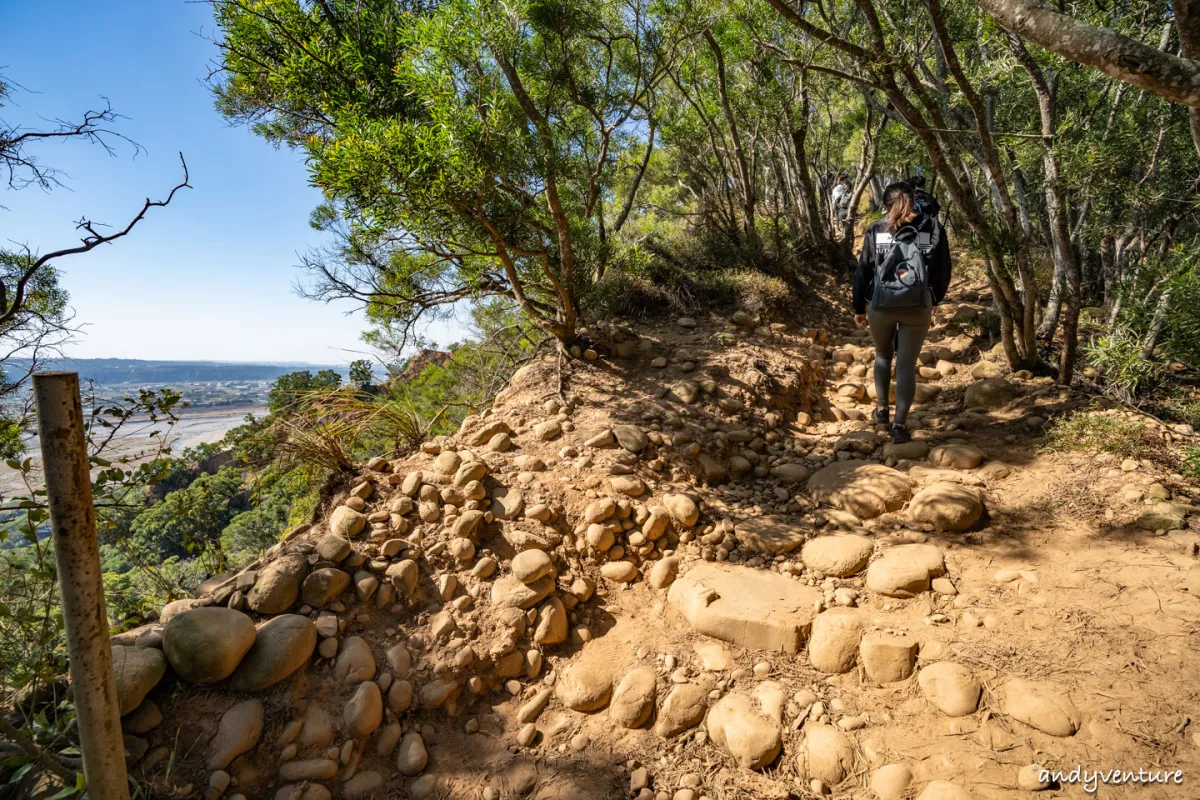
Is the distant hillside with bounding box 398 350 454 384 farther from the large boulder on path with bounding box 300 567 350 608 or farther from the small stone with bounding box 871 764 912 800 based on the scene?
the small stone with bounding box 871 764 912 800

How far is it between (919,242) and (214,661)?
13.8 feet

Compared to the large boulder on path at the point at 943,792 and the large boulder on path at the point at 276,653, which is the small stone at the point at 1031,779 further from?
the large boulder on path at the point at 276,653

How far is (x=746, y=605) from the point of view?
227 centimetres

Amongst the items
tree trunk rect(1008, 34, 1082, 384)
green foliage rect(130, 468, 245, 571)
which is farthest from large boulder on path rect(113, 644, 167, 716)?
tree trunk rect(1008, 34, 1082, 384)

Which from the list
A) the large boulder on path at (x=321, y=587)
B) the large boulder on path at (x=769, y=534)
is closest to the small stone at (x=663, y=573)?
the large boulder on path at (x=769, y=534)

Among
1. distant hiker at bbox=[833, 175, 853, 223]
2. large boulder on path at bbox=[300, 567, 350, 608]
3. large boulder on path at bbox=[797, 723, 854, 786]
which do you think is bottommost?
large boulder on path at bbox=[797, 723, 854, 786]

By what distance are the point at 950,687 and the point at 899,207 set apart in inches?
109

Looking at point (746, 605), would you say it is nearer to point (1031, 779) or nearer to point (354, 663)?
point (1031, 779)

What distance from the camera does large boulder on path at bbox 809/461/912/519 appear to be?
9.07ft

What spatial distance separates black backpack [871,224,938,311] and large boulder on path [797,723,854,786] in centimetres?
251

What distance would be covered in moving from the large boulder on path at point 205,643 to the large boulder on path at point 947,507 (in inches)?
128

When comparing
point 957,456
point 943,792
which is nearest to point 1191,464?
point 957,456

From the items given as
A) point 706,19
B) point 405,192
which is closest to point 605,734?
point 405,192

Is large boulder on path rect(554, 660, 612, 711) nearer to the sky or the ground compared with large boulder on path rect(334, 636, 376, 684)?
nearer to the ground
